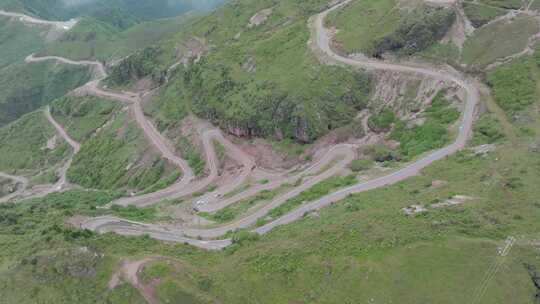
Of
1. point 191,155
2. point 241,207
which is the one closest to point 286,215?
point 241,207

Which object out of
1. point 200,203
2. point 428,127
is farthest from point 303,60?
point 200,203

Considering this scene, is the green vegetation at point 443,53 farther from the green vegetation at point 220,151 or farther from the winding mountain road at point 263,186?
the green vegetation at point 220,151

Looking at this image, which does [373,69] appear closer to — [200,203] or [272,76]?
[272,76]

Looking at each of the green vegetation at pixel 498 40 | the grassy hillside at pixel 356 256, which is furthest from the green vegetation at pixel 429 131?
the grassy hillside at pixel 356 256

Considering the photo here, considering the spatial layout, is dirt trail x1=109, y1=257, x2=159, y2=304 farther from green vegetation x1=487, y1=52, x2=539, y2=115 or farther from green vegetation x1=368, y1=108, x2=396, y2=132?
green vegetation x1=487, y1=52, x2=539, y2=115

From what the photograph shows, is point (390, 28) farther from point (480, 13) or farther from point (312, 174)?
point (312, 174)

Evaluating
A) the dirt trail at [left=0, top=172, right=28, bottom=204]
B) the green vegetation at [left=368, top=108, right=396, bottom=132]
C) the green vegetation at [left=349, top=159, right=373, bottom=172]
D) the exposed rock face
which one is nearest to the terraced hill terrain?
the exposed rock face
